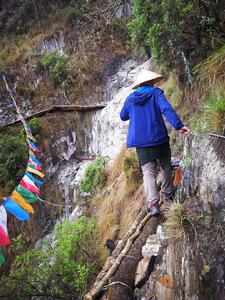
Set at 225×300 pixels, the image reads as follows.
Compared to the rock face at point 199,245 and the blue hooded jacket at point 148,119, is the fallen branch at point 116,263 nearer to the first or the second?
the rock face at point 199,245

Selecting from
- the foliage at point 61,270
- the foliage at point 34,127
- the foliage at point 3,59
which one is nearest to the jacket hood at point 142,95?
the foliage at point 61,270

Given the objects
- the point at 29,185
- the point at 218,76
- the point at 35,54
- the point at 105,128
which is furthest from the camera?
the point at 35,54

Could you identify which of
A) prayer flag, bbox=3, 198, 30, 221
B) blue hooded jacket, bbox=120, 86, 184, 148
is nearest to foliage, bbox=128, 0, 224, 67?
blue hooded jacket, bbox=120, 86, 184, 148

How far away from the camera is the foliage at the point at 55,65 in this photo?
505 inches

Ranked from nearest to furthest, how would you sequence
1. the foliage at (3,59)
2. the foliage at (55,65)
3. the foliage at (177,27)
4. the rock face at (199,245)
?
the rock face at (199,245) < the foliage at (177,27) < the foliage at (55,65) < the foliage at (3,59)

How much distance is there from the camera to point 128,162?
6.44m

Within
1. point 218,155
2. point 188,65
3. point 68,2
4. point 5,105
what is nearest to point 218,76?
point 188,65

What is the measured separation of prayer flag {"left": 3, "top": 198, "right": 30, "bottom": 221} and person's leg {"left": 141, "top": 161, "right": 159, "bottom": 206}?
1537 mm

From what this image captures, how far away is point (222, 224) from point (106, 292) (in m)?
1.59

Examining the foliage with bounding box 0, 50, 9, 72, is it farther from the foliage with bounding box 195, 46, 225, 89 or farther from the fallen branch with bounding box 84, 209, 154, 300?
the fallen branch with bounding box 84, 209, 154, 300

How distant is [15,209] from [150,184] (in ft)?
5.72

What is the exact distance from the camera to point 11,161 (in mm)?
9984

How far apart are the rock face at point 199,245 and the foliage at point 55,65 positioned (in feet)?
32.5

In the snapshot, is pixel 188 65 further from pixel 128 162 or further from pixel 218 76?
pixel 128 162
